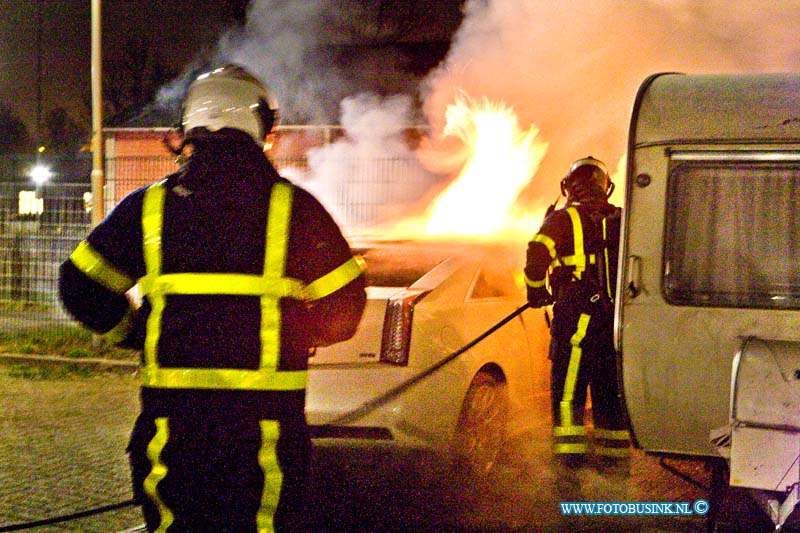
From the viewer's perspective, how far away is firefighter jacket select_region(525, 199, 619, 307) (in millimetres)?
5465

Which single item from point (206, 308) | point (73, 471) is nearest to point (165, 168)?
point (73, 471)

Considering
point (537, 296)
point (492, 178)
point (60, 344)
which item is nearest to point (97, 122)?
point (60, 344)

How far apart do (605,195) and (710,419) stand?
197 cm

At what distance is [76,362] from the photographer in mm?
10297

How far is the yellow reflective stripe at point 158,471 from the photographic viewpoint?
2.36 meters

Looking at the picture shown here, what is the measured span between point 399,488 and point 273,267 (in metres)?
3.72

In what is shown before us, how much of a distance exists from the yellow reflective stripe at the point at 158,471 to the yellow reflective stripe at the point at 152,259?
184 millimetres

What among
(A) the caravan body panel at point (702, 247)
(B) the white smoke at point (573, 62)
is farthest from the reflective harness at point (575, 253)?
(B) the white smoke at point (573, 62)

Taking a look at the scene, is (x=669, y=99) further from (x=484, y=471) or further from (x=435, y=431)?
(x=484, y=471)

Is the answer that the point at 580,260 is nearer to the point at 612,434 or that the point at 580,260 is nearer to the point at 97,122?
the point at 612,434

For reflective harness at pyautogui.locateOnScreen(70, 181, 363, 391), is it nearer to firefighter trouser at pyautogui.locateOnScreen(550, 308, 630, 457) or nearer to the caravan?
the caravan

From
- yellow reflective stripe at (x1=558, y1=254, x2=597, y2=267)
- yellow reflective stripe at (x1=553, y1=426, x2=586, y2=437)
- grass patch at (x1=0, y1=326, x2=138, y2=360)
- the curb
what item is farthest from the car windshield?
grass patch at (x1=0, y1=326, x2=138, y2=360)

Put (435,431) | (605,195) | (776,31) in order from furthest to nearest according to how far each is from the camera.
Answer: (776,31) < (605,195) < (435,431)

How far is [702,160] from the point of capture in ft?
14.0
